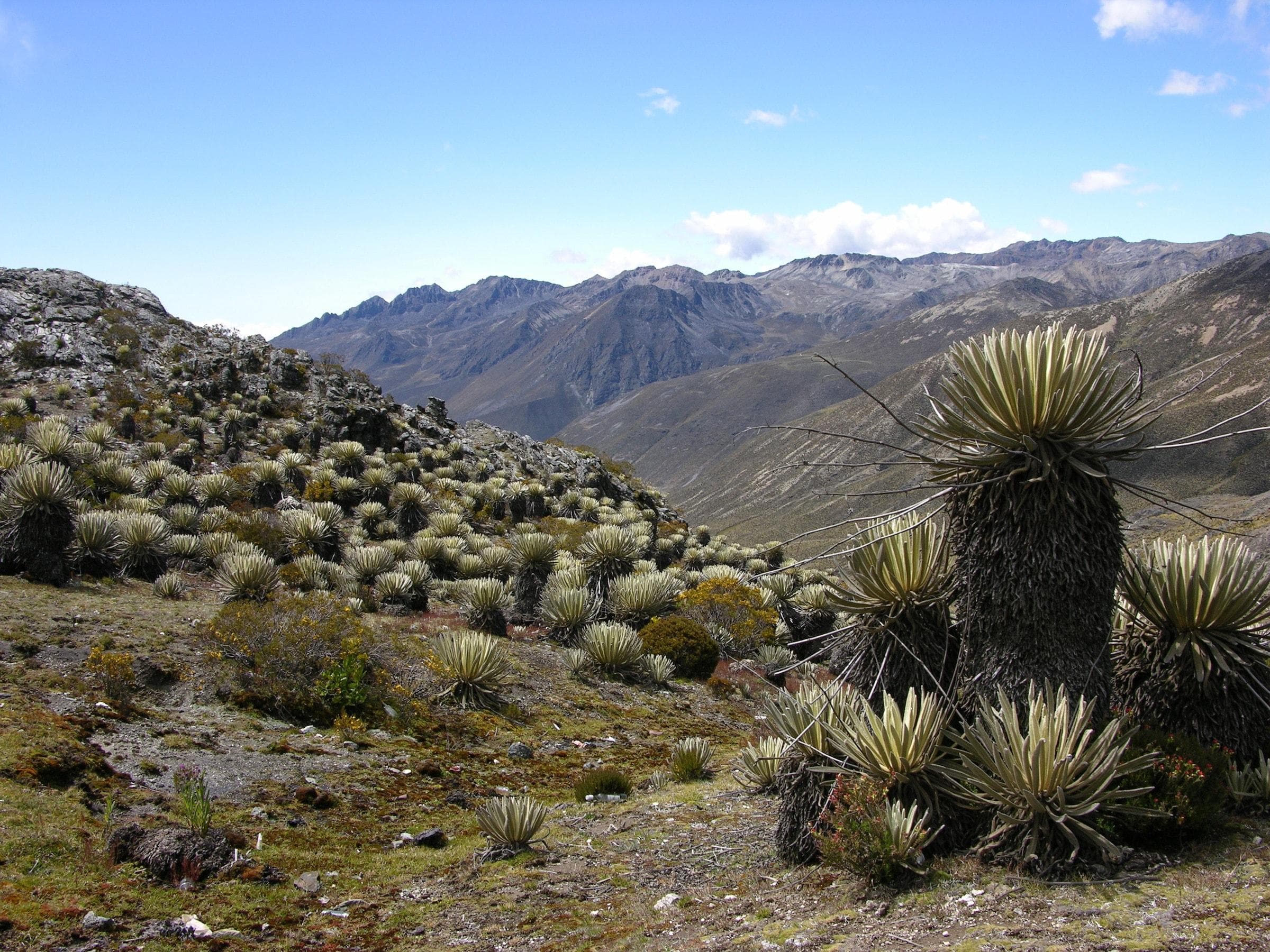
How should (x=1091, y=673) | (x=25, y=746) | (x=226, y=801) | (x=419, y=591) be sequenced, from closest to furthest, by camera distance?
(x=1091, y=673) → (x=25, y=746) → (x=226, y=801) → (x=419, y=591)

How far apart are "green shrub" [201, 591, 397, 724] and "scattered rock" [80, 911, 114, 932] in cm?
414

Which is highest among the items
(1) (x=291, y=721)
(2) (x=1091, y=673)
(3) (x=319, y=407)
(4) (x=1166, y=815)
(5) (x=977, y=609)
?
(3) (x=319, y=407)

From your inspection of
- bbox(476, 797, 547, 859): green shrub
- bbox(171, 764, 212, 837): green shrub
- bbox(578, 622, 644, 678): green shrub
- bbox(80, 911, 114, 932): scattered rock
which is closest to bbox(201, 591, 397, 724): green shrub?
bbox(171, 764, 212, 837): green shrub

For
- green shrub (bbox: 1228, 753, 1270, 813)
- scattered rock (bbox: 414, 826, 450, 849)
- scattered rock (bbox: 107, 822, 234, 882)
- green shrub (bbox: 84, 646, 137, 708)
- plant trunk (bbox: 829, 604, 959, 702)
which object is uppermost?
plant trunk (bbox: 829, 604, 959, 702)

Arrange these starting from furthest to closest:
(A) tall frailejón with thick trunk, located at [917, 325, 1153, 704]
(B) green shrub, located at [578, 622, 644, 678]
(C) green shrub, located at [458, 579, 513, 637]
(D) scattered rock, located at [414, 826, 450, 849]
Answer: (C) green shrub, located at [458, 579, 513, 637]
(B) green shrub, located at [578, 622, 644, 678]
(D) scattered rock, located at [414, 826, 450, 849]
(A) tall frailejón with thick trunk, located at [917, 325, 1153, 704]

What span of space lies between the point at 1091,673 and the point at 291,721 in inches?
296

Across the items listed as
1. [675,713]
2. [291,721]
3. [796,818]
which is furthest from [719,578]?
[796,818]

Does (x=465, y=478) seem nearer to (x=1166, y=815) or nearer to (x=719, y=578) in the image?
(x=719, y=578)

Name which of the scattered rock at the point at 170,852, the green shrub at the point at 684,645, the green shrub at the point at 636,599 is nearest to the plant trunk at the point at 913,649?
the scattered rock at the point at 170,852

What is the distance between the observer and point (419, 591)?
14.8 metres

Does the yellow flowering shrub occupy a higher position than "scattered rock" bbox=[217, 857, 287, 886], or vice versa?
"scattered rock" bbox=[217, 857, 287, 886]

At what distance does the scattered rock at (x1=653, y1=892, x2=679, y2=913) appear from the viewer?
507cm

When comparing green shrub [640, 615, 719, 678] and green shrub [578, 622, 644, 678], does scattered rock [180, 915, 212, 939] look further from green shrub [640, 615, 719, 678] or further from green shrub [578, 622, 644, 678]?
green shrub [640, 615, 719, 678]

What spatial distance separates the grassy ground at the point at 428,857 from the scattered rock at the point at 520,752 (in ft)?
0.44
